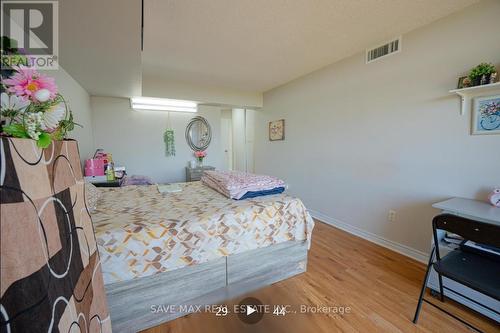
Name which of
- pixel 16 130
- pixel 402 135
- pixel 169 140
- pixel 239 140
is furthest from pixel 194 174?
pixel 16 130

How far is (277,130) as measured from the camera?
14.4 ft

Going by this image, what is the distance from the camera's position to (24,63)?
0.76 metres

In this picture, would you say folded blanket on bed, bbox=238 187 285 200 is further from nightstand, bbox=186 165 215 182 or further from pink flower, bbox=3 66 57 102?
nightstand, bbox=186 165 215 182

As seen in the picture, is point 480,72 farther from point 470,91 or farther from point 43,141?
point 43,141

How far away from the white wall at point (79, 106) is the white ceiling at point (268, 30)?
95cm

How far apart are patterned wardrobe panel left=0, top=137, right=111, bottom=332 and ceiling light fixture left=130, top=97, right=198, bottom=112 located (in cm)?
320

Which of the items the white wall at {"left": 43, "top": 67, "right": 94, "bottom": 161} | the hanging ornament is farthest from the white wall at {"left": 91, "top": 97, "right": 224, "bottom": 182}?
the white wall at {"left": 43, "top": 67, "right": 94, "bottom": 161}

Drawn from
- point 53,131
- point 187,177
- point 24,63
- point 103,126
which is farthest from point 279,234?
point 103,126

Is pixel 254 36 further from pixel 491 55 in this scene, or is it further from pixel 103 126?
pixel 103 126

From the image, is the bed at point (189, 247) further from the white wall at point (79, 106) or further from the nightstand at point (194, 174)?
the nightstand at point (194, 174)

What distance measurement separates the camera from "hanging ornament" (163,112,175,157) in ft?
13.9

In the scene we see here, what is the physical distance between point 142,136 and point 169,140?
0.50 m

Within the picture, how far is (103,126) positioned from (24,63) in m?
3.53

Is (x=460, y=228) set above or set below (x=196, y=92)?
below
